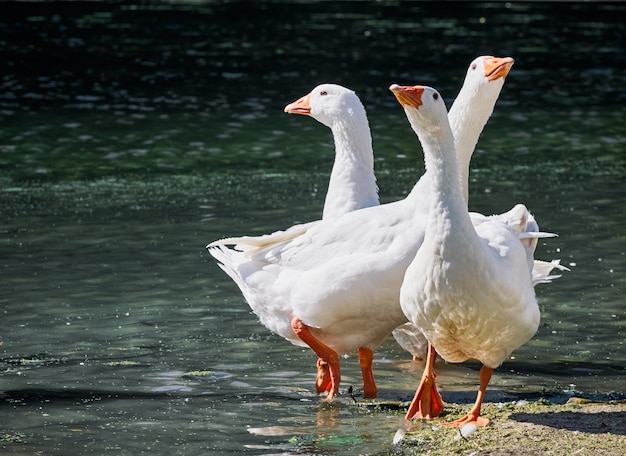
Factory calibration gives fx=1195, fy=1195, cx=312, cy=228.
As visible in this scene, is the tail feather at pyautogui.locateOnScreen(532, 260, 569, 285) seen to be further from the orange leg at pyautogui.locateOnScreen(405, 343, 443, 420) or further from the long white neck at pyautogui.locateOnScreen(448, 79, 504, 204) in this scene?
the orange leg at pyautogui.locateOnScreen(405, 343, 443, 420)

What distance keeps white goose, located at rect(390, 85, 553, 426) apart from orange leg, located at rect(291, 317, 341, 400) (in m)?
1.25

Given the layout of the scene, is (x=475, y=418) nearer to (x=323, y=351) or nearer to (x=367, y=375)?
(x=367, y=375)

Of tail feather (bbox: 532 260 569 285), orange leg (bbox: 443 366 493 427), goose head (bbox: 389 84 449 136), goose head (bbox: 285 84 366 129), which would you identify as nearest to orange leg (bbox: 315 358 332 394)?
orange leg (bbox: 443 366 493 427)

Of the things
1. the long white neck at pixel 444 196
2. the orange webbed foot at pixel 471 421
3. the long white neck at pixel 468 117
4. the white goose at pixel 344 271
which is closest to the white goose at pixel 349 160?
the white goose at pixel 344 271

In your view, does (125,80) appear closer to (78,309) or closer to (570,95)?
(570,95)

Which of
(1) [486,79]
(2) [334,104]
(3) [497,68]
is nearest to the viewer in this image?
(3) [497,68]

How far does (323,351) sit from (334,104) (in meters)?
2.30

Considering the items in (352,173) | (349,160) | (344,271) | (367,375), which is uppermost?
(349,160)

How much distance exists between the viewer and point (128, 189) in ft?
55.5

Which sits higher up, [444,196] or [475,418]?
[444,196]

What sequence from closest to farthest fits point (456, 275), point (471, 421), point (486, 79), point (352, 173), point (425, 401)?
1. point (456, 275)
2. point (471, 421)
3. point (425, 401)
4. point (486, 79)
5. point (352, 173)

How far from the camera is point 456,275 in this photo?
716 cm

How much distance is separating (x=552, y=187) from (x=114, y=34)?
25.3 metres

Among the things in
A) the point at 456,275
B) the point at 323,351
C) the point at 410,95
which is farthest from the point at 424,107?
the point at 323,351
